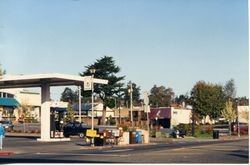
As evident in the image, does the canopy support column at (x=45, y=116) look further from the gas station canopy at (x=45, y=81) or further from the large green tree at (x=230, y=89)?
the large green tree at (x=230, y=89)

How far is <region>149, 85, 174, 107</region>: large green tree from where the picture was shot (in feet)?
474

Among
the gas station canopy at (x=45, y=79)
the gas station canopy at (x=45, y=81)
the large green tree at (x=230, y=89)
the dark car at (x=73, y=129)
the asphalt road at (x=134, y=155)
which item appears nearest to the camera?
the asphalt road at (x=134, y=155)

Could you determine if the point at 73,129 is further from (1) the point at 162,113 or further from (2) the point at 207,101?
(2) the point at 207,101

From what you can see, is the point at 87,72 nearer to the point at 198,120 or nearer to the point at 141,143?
the point at 198,120

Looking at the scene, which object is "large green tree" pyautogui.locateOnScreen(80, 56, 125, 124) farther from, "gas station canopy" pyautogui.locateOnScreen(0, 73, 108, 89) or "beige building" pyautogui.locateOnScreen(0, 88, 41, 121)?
"gas station canopy" pyautogui.locateOnScreen(0, 73, 108, 89)

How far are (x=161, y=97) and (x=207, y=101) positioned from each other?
173 ft

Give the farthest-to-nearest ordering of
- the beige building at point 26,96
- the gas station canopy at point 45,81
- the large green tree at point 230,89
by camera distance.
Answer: the large green tree at point 230,89 → the beige building at point 26,96 → the gas station canopy at point 45,81

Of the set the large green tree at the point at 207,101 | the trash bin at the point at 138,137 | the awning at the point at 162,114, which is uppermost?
the large green tree at the point at 207,101

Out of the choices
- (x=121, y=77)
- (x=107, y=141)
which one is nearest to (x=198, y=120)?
(x=121, y=77)

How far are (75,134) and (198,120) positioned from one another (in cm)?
4954

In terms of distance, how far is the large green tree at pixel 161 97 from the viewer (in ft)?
474

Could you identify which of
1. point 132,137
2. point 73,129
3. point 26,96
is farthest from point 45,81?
point 26,96

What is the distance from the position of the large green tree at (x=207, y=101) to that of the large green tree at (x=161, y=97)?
44.8m

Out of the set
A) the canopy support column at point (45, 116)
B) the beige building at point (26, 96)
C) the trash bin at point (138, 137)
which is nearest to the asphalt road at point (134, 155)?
the trash bin at point (138, 137)
